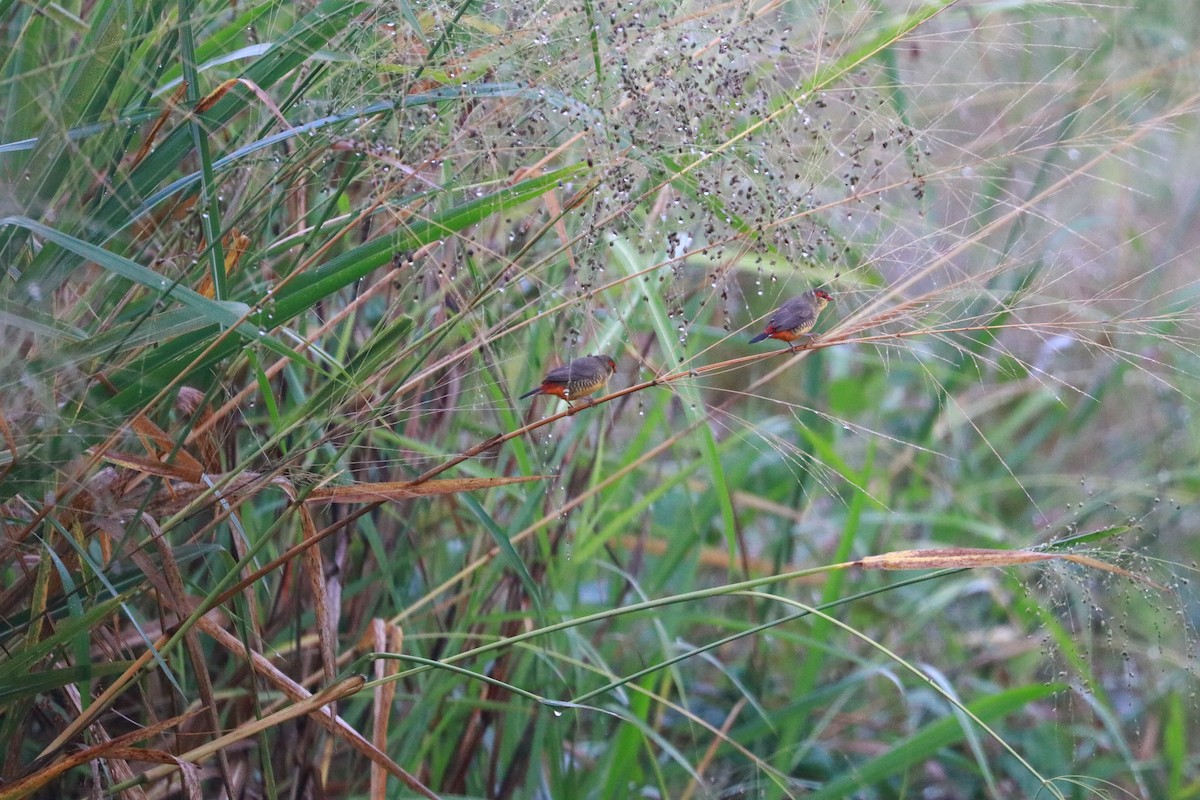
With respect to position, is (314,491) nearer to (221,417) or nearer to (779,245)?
(221,417)

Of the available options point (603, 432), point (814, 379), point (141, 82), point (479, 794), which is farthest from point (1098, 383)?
point (141, 82)

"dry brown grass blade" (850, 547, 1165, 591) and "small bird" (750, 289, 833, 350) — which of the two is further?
"small bird" (750, 289, 833, 350)

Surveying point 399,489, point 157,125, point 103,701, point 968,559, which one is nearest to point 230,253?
point 157,125

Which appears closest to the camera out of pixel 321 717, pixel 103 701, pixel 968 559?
pixel 968 559

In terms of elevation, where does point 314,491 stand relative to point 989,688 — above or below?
above

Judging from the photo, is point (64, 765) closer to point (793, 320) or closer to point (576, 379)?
point (576, 379)

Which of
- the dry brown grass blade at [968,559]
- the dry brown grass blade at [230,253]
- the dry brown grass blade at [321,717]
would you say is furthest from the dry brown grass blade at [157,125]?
the dry brown grass blade at [968,559]

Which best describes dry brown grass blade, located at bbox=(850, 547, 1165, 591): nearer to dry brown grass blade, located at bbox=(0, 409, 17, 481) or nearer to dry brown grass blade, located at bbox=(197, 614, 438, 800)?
dry brown grass blade, located at bbox=(197, 614, 438, 800)

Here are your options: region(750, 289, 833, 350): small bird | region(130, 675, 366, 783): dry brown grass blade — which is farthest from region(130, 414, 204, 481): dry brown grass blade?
region(750, 289, 833, 350): small bird
